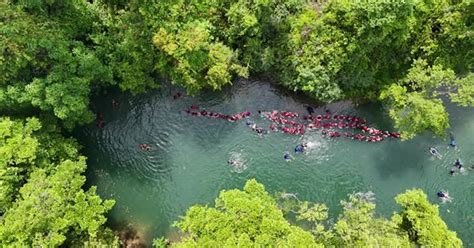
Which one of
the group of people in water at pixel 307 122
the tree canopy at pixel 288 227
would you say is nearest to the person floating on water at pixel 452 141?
the group of people in water at pixel 307 122

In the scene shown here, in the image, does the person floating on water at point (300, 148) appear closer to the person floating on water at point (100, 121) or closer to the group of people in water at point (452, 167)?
the group of people in water at point (452, 167)

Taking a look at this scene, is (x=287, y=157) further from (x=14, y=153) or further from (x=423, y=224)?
(x=14, y=153)

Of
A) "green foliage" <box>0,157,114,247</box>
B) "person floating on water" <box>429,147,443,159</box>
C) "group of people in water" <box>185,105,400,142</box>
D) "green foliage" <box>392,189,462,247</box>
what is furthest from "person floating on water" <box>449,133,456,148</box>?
"green foliage" <box>0,157,114,247</box>

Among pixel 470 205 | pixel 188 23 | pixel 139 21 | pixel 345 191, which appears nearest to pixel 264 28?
pixel 188 23

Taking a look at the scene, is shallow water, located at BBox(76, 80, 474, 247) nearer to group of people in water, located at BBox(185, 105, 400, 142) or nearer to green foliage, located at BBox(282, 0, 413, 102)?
group of people in water, located at BBox(185, 105, 400, 142)

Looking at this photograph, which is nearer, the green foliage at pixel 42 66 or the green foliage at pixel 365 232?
the green foliage at pixel 365 232

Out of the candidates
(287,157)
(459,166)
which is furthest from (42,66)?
(459,166)
